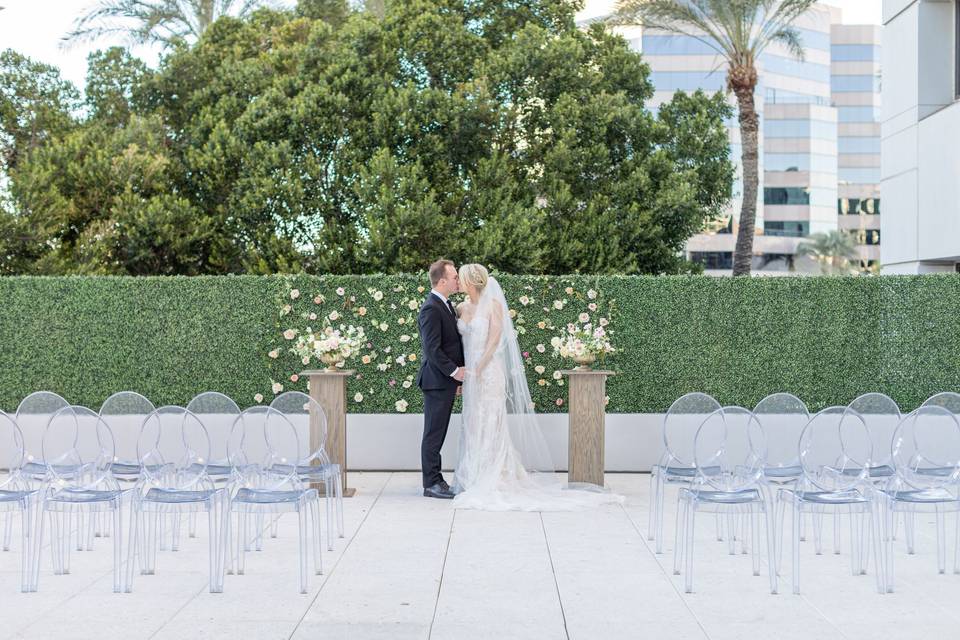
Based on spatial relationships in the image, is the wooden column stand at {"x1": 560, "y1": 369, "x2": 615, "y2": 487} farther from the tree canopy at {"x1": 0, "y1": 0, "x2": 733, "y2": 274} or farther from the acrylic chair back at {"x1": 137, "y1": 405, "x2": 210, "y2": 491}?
the tree canopy at {"x1": 0, "y1": 0, "x2": 733, "y2": 274}

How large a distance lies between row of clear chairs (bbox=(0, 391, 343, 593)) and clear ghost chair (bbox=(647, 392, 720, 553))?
233 cm

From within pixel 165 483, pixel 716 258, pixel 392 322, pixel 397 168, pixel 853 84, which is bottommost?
pixel 165 483

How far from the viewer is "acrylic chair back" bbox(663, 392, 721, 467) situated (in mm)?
7758

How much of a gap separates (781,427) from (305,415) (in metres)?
3.85

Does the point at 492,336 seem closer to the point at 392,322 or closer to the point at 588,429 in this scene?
the point at 588,429

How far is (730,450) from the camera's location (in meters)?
7.75

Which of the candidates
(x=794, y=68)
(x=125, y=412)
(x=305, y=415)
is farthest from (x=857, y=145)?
(x=125, y=412)

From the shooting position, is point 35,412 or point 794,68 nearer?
point 35,412

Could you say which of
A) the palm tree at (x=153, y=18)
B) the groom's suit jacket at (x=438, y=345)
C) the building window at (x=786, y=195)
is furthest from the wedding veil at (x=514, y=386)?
the building window at (x=786, y=195)

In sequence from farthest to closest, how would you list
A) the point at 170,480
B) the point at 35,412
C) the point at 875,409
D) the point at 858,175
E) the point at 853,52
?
the point at 853,52
the point at 858,175
the point at 35,412
the point at 875,409
the point at 170,480

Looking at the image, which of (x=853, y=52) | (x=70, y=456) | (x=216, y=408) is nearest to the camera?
(x=70, y=456)

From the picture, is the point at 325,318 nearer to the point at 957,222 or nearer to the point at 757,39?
the point at 957,222

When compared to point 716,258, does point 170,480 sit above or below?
below

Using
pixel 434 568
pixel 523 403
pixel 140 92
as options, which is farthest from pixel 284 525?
pixel 140 92
